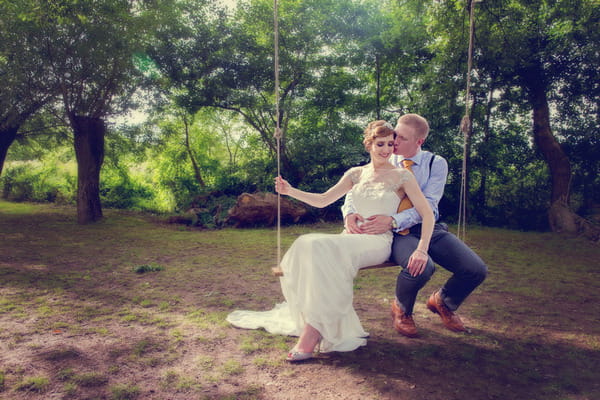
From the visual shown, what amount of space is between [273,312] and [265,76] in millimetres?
8461

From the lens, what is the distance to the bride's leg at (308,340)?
2.50 m

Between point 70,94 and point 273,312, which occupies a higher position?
point 70,94

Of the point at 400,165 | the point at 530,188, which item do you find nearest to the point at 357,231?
the point at 400,165

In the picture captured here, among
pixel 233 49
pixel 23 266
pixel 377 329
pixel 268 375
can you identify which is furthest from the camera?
pixel 233 49

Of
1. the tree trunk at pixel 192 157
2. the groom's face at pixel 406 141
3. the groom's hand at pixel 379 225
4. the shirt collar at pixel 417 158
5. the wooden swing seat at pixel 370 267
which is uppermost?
the tree trunk at pixel 192 157

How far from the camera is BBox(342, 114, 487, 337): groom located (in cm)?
278

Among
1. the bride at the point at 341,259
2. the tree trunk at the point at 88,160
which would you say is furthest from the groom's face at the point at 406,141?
the tree trunk at the point at 88,160

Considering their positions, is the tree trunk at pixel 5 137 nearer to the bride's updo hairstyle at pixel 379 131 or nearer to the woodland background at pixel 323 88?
the woodland background at pixel 323 88

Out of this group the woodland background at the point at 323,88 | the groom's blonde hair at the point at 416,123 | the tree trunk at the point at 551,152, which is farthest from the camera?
the tree trunk at the point at 551,152

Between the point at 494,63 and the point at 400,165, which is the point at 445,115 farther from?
the point at 400,165

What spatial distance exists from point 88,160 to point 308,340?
8488 mm

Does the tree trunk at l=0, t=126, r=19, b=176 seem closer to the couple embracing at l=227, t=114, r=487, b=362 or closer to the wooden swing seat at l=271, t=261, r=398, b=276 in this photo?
the couple embracing at l=227, t=114, r=487, b=362

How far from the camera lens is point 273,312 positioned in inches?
132

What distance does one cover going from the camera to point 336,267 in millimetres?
2492
